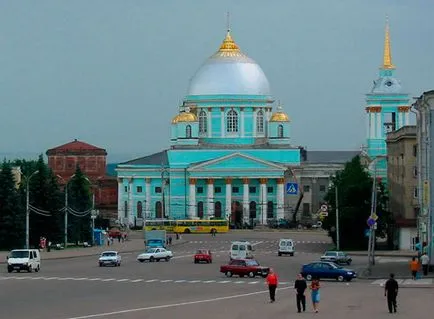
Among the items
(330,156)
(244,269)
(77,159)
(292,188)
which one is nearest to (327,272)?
(244,269)

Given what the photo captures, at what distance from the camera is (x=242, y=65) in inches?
5689

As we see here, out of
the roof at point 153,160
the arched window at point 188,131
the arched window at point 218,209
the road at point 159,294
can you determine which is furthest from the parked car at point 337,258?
the arched window at point 188,131

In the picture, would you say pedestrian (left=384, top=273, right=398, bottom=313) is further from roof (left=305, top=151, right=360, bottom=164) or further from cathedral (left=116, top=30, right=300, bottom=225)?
roof (left=305, top=151, right=360, bottom=164)

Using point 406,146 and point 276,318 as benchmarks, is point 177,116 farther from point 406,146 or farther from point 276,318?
point 276,318

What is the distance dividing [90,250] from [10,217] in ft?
21.5

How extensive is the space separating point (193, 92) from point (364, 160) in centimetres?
2318

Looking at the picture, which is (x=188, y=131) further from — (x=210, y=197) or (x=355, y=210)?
(x=355, y=210)

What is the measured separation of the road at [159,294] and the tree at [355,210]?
17588mm

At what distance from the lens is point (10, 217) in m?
83.2

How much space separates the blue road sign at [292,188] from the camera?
133875mm

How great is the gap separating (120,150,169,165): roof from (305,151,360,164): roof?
592 inches

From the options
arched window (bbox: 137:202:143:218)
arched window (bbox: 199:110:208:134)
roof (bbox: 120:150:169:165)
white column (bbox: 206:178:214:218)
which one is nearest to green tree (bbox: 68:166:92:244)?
white column (bbox: 206:178:214:218)

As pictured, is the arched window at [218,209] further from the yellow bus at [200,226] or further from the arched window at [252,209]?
the yellow bus at [200,226]

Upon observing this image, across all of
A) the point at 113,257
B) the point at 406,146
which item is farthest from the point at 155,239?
the point at 113,257
